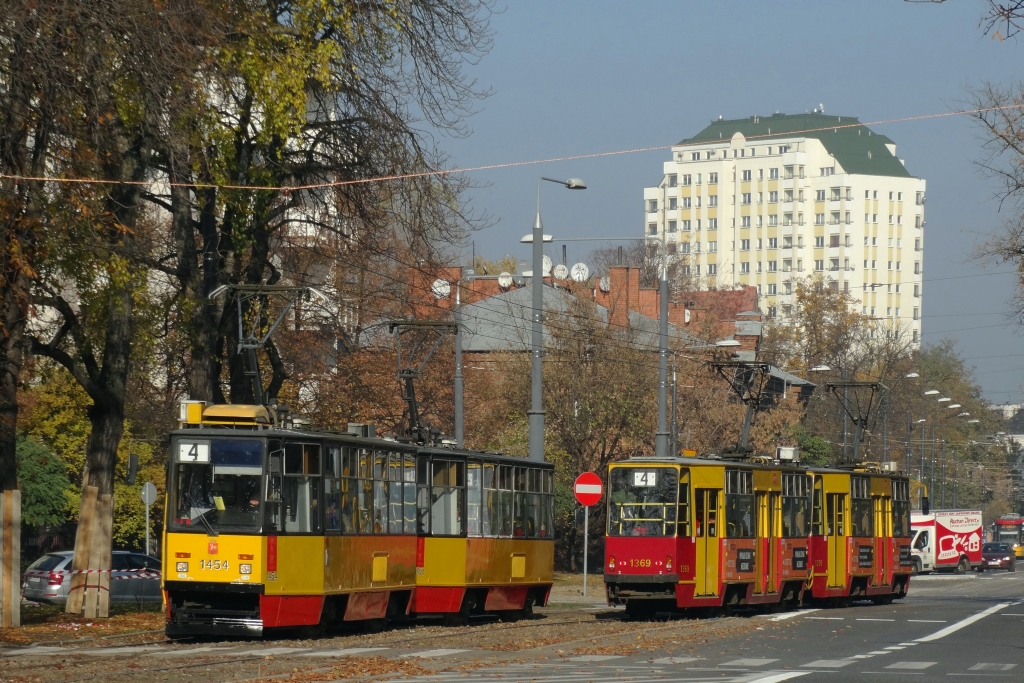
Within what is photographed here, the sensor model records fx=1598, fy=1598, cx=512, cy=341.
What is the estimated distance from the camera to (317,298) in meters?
33.6

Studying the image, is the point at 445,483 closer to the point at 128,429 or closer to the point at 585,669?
the point at 585,669

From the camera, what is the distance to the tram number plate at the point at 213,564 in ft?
63.3

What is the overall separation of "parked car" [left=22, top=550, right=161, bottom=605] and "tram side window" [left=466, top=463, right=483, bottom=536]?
10.9 meters

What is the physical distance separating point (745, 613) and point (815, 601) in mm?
6585

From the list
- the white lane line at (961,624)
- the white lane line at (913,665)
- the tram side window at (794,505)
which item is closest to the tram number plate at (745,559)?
the tram side window at (794,505)

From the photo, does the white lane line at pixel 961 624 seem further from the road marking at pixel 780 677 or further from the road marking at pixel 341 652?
the road marking at pixel 341 652

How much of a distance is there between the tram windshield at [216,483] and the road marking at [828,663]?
22.6ft

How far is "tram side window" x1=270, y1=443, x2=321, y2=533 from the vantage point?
1973cm

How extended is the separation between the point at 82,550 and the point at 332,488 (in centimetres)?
524

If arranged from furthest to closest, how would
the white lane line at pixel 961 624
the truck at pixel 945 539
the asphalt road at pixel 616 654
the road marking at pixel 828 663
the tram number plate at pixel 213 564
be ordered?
the truck at pixel 945 539 < the white lane line at pixel 961 624 < the tram number plate at pixel 213 564 < the road marking at pixel 828 663 < the asphalt road at pixel 616 654

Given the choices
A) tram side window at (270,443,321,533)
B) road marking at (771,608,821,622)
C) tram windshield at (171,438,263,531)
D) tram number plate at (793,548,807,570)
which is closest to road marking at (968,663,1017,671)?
tram side window at (270,443,321,533)

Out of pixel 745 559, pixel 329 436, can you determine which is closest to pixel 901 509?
pixel 745 559

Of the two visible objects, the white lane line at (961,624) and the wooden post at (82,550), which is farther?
the wooden post at (82,550)

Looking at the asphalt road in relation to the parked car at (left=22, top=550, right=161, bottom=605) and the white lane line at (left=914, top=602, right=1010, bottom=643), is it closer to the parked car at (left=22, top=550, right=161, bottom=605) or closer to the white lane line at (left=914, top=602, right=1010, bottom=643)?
the white lane line at (left=914, top=602, right=1010, bottom=643)
